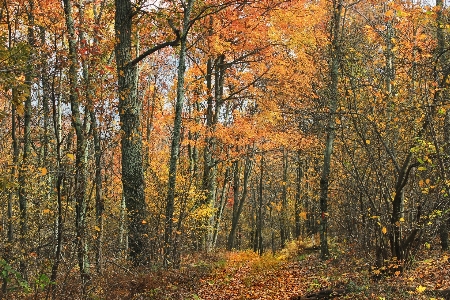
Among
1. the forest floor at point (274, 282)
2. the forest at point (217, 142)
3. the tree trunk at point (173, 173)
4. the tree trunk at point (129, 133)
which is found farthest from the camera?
the tree trunk at point (129, 133)

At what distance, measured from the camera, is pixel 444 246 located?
36.7 ft

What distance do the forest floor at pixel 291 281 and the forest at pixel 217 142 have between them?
0.18ft

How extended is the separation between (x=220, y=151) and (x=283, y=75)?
4.27 metres

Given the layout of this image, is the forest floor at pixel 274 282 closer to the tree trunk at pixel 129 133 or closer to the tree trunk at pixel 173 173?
the tree trunk at pixel 173 173

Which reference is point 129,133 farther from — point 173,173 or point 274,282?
point 274,282

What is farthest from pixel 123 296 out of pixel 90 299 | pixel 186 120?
pixel 186 120

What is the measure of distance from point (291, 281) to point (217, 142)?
8.41 m

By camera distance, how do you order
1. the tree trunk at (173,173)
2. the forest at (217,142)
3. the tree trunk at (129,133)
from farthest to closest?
the tree trunk at (129,133) → the tree trunk at (173,173) → the forest at (217,142)

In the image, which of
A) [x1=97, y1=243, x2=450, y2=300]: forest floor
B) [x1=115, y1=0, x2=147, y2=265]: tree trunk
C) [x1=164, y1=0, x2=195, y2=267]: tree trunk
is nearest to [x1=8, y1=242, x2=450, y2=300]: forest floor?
[x1=97, y1=243, x2=450, y2=300]: forest floor

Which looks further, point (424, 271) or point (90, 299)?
point (424, 271)

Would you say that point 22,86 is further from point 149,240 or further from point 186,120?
point 186,120

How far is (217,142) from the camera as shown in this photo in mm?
17312

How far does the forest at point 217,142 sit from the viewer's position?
6.17 metres

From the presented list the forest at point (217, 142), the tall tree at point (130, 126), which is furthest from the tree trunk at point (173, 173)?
the tall tree at point (130, 126)
